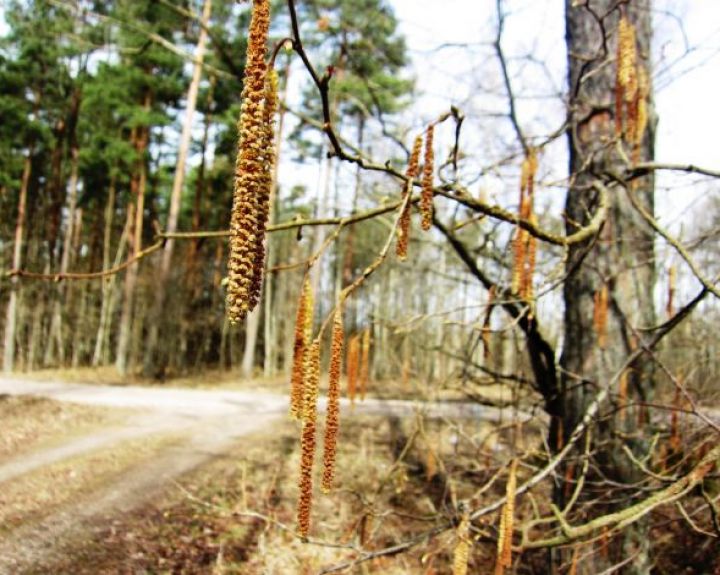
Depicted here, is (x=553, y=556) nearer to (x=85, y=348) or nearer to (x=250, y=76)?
(x=250, y=76)

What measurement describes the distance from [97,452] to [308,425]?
8579 millimetres

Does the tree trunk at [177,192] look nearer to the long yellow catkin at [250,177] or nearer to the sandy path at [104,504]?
the sandy path at [104,504]

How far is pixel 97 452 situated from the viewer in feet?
28.4

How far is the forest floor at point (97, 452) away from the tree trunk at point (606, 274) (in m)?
1.45

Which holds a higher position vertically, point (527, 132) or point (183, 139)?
point (183, 139)

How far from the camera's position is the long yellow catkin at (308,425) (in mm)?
1289

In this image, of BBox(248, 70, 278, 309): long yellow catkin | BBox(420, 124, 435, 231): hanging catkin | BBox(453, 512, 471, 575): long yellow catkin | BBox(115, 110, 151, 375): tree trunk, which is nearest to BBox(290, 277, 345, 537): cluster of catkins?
BBox(248, 70, 278, 309): long yellow catkin

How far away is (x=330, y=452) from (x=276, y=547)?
5601 millimetres

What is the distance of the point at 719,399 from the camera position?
431 centimetres

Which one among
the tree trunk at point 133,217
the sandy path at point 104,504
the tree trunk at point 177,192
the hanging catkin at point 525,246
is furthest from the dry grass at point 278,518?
the tree trunk at point 133,217

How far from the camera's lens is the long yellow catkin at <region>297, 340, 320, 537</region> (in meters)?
1.29

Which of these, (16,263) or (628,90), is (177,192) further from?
(628,90)

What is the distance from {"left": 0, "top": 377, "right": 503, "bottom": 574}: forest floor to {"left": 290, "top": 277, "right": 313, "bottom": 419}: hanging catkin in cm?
336

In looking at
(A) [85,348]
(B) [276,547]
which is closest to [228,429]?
(B) [276,547]
